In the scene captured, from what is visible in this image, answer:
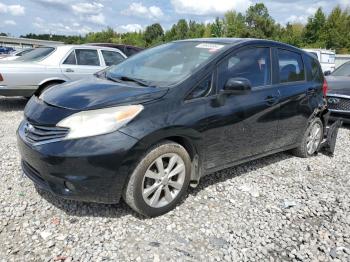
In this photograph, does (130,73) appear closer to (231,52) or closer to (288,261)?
(231,52)

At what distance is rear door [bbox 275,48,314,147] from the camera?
4598mm

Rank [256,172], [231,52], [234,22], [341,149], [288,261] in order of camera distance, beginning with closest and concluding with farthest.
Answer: [288,261] → [231,52] → [256,172] → [341,149] → [234,22]

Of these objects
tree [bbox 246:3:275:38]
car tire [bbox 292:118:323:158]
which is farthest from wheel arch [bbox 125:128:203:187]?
tree [bbox 246:3:275:38]

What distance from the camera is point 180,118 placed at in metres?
3.29

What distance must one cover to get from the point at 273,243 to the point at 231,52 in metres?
2.04

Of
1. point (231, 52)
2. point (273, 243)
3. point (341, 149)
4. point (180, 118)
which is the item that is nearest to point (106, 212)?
point (180, 118)

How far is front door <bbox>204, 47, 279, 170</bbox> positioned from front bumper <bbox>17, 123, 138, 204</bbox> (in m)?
0.99

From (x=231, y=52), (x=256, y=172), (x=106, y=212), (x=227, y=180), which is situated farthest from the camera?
(x=256, y=172)

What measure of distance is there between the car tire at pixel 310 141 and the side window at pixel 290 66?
796mm

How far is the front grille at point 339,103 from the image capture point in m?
7.52

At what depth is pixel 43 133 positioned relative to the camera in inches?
121

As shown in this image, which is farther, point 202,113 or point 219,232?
point 202,113

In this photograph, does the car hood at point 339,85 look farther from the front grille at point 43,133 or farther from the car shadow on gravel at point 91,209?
the front grille at point 43,133

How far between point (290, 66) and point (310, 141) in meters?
1.33
